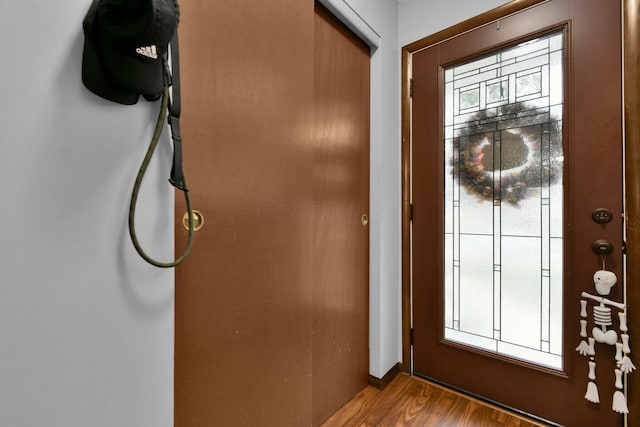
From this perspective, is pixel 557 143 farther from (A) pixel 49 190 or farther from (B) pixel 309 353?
(A) pixel 49 190

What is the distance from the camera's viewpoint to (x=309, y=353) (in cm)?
124

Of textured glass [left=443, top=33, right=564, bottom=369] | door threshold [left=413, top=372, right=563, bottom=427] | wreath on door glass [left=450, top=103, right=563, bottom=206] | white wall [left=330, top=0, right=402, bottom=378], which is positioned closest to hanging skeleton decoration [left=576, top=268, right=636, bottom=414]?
textured glass [left=443, top=33, right=564, bottom=369]

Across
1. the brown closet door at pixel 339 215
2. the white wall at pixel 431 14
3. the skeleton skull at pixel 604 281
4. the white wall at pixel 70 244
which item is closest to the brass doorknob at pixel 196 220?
the white wall at pixel 70 244

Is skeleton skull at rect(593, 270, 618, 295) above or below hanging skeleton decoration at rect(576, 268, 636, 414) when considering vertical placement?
above

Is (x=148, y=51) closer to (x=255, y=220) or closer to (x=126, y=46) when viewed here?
(x=126, y=46)

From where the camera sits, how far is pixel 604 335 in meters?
1.23

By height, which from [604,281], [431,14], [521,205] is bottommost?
[604,281]

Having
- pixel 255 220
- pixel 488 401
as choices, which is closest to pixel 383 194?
pixel 255 220

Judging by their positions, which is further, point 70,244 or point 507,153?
point 507,153

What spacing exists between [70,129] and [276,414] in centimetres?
115

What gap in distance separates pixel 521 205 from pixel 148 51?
1.69m

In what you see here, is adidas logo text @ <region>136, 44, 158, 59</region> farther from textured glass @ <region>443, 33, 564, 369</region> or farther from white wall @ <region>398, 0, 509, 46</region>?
white wall @ <region>398, 0, 509, 46</region>

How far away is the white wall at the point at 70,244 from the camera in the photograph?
0.53 meters

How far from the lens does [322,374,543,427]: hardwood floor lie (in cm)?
143
